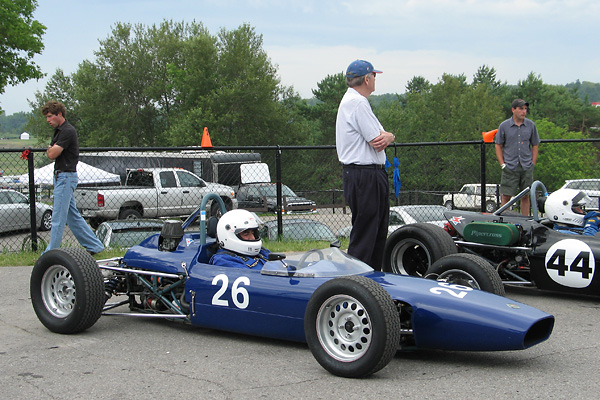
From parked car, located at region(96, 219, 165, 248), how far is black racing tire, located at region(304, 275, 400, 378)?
706 centimetres

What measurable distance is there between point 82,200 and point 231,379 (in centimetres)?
1547

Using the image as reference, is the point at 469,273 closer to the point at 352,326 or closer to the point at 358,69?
the point at 352,326

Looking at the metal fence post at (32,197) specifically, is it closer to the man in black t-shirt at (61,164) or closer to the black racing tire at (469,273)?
the man in black t-shirt at (61,164)

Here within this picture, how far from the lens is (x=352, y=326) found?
4.29 m

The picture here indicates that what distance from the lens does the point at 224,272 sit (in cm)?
523

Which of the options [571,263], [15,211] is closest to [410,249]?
[571,263]

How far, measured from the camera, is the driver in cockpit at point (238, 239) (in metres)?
5.54

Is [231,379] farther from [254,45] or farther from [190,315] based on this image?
[254,45]

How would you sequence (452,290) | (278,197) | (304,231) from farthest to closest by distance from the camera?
(304,231)
(278,197)
(452,290)

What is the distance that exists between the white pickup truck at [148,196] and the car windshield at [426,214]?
271 inches

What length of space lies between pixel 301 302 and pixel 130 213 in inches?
617

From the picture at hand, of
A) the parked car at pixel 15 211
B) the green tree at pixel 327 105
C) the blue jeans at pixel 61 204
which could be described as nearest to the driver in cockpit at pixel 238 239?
the blue jeans at pixel 61 204

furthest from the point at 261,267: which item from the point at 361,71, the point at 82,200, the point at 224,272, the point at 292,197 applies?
the point at 82,200

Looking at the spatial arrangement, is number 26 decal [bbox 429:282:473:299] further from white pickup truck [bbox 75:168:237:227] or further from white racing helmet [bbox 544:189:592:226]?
white pickup truck [bbox 75:168:237:227]
